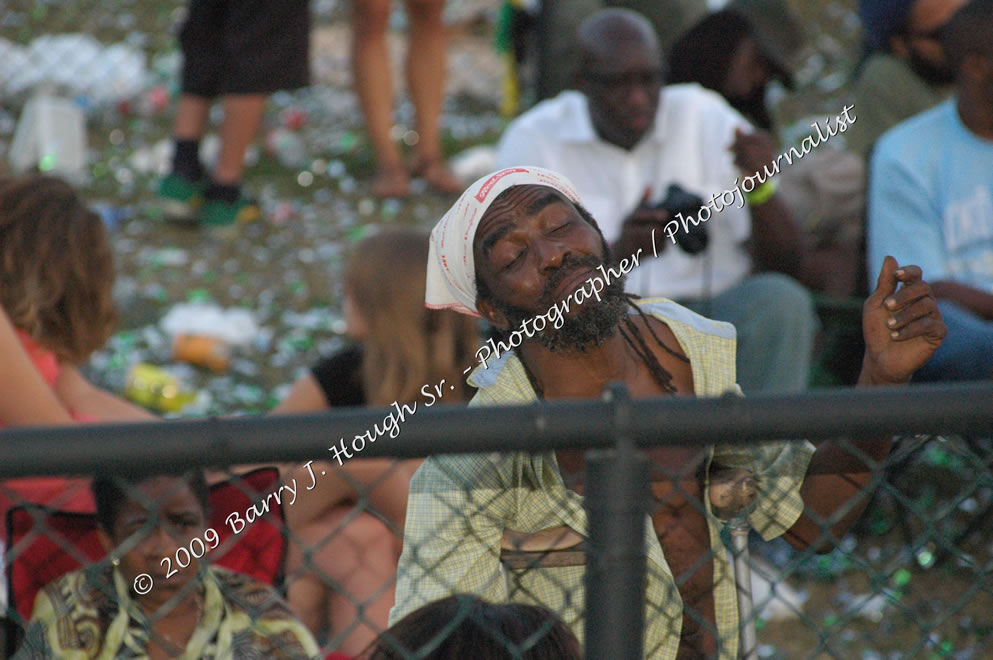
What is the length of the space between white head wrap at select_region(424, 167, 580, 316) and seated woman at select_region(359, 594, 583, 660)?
2.22ft

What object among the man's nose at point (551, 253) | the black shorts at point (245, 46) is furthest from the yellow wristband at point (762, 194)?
the black shorts at point (245, 46)

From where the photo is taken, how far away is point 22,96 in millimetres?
6617

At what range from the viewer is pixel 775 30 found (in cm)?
498

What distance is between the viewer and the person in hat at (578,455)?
1790mm

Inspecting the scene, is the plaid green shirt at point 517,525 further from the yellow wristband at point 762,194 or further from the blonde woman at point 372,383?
the yellow wristband at point 762,194

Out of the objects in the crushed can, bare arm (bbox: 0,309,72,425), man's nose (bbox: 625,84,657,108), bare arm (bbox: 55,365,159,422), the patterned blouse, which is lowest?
the crushed can

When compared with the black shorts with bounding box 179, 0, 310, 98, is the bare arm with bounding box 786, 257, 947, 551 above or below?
below

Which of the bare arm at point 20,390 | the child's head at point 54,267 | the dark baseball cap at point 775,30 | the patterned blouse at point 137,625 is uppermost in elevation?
the dark baseball cap at point 775,30

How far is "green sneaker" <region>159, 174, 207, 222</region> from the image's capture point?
5.29 meters

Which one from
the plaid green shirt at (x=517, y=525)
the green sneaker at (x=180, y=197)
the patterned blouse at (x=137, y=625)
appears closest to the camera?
the plaid green shirt at (x=517, y=525)

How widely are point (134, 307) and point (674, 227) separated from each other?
2.53 meters

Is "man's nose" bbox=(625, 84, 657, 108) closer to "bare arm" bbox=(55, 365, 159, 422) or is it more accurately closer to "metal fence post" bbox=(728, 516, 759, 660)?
"bare arm" bbox=(55, 365, 159, 422)

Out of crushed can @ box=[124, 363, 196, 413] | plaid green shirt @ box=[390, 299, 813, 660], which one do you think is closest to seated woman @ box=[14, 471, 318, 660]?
plaid green shirt @ box=[390, 299, 813, 660]

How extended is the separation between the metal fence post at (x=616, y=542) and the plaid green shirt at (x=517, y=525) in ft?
1.09
